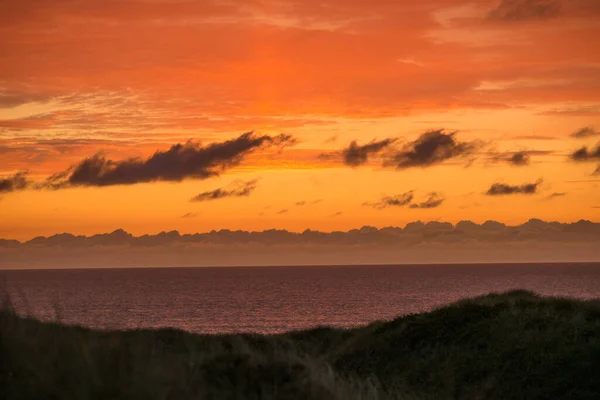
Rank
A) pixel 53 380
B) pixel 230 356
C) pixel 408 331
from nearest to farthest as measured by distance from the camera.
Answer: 1. pixel 53 380
2. pixel 230 356
3. pixel 408 331

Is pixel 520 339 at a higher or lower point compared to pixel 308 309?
higher

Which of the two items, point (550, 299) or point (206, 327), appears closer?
Answer: point (550, 299)

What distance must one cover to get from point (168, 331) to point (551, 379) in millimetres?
28351

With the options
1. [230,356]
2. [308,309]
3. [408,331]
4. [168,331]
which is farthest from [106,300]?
[230,356]

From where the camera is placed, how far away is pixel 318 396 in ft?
38.4

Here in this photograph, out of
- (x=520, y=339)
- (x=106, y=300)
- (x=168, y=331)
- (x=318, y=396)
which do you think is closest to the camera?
(x=318, y=396)

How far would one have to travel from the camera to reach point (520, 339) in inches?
1176

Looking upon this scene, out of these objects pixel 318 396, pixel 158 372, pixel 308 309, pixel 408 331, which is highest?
pixel 158 372

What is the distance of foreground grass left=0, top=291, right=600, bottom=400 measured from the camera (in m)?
10.4

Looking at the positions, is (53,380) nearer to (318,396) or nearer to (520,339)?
(318,396)

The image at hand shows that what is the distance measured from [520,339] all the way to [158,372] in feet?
74.4

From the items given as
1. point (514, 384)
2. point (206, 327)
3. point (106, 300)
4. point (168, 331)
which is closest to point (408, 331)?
point (514, 384)

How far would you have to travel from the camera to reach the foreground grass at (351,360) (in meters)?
10.4

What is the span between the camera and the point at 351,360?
34.6m
